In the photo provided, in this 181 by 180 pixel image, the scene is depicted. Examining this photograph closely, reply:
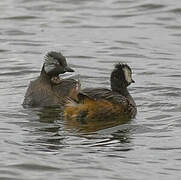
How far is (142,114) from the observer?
484 inches

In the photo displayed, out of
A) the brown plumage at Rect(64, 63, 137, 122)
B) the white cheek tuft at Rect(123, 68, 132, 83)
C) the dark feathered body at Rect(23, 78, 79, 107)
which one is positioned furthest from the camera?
the dark feathered body at Rect(23, 78, 79, 107)

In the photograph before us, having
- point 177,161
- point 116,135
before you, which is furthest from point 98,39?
point 177,161

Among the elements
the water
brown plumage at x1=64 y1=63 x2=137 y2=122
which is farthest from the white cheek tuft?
the water

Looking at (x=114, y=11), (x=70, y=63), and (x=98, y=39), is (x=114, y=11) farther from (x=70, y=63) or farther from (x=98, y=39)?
(x=70, y=63)

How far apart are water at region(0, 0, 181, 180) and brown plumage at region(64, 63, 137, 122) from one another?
23cm

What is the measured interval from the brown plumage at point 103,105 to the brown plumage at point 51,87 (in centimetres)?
72

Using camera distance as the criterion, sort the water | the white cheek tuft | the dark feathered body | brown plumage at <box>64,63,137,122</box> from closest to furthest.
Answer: the water
brown plumage at <box>64,63,137,122</box>
the white cheek tuft
the dark feathered body

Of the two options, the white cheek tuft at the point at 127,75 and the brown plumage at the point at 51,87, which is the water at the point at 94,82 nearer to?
the brown plumage at the point at 51,87

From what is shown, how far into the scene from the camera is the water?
9.75 meters

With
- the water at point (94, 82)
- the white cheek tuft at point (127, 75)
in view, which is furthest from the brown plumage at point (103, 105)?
the water at point (94, 82)

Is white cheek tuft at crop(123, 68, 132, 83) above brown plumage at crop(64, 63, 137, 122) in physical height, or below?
above

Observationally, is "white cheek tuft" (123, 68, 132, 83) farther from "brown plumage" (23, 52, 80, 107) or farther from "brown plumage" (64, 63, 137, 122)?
"brown plumage" (23, 52, 80, 107)

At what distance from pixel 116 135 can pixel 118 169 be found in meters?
1.58

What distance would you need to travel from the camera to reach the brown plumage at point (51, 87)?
1288cm
